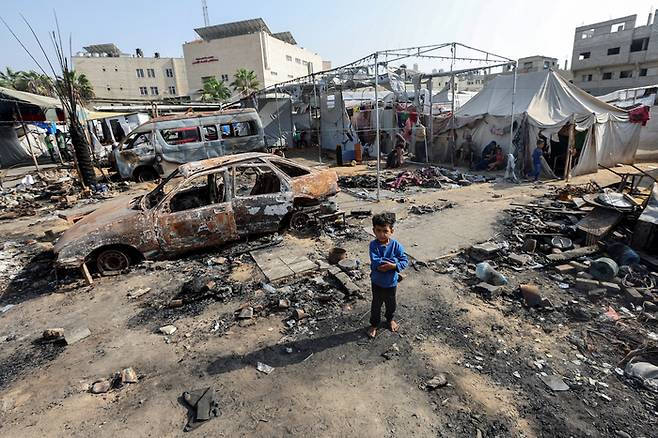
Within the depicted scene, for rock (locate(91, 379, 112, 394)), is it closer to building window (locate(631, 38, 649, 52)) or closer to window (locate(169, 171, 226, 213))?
window (locate(169, 171, 226, 213))

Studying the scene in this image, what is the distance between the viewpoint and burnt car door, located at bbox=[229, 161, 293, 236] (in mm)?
5992

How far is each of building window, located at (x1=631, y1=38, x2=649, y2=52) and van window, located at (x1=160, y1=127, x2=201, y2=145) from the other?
46930mm

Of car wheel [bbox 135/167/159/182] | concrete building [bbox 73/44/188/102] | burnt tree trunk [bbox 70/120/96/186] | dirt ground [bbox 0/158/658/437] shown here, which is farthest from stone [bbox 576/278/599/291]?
concrete building [bbox 73/44/188/102]

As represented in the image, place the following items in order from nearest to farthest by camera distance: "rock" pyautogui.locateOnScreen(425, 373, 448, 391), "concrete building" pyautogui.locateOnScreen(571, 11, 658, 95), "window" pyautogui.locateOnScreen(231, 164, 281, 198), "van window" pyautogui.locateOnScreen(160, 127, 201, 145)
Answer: "rock" pyautogui.locateOnScreen(425, 373, 448, 391), "window" pyautogui.locateOnScreen(231, 164, 281, 198), "van window" pyautogui.locateOnScreen(160, 127, 201, 145), "concrete building" pyautogui.locateOnScreen(571, 11, 658, 95)

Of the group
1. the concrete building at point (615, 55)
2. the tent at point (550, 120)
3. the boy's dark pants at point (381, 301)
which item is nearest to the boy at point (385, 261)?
the boy's dark pants at point (381, 301)

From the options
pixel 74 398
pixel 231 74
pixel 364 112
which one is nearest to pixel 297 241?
pixel 74 398

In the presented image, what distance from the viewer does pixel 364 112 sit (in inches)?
736

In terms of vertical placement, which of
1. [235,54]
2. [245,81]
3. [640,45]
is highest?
[235,54]

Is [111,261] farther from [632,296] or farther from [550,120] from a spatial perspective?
[550,120]

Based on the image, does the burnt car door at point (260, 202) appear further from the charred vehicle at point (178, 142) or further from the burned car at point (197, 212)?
the charred vehicle at point (178, 142)

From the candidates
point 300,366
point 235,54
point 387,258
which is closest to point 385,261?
point 387,258

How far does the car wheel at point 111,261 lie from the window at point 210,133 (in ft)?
28.6

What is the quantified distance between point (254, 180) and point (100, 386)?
15.2 ft

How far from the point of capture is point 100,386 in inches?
127
